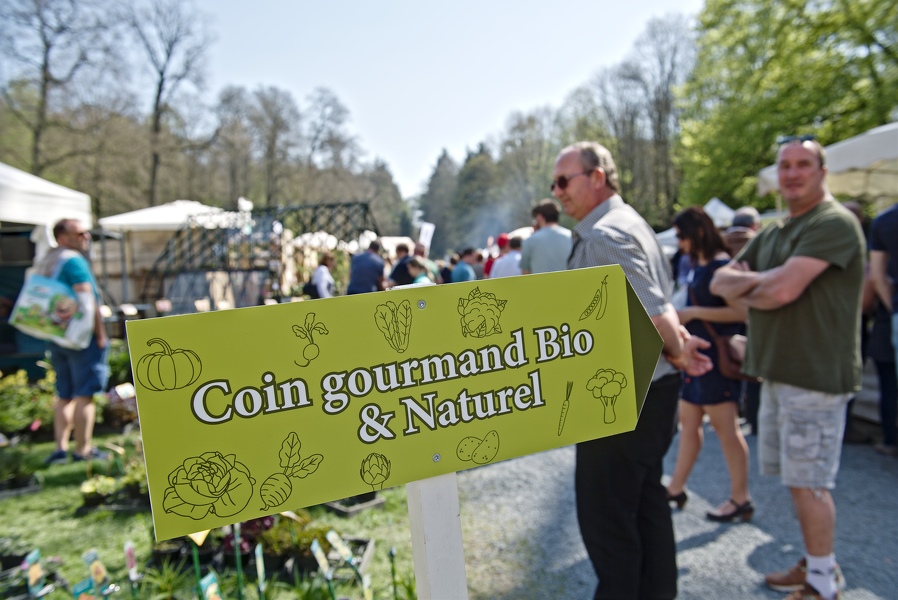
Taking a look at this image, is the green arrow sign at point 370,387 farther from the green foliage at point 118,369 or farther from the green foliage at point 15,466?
the green foliage at point 118,369

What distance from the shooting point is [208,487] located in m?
0.87

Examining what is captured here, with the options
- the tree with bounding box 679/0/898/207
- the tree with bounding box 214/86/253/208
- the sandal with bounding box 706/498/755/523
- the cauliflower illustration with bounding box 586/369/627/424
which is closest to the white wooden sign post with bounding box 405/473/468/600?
the cauliflower illustration with bounding box 586/369/627/424

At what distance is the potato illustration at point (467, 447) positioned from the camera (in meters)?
1.05

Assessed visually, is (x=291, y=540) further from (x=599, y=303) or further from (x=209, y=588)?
(x=599, y=303)

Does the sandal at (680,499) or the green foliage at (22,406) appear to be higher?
the green foliage at (22,406)

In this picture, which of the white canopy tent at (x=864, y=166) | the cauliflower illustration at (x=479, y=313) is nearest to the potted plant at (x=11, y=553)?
the cauliflower illustration at (x=479, y=313)

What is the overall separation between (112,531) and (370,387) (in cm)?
325

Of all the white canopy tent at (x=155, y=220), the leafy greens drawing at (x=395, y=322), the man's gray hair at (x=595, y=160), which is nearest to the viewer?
the leafy greens drawing at (x=395, y=322)

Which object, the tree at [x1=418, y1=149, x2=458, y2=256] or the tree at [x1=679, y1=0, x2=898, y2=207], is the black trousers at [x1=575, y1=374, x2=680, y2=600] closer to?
the tree at [x1=679, y1=0, x2=898, y2=207]

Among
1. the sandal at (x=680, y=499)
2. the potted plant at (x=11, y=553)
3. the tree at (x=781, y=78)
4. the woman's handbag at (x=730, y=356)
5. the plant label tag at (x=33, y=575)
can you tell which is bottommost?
the sandal at (x=680, y=499)

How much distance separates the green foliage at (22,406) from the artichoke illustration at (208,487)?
5609 millimetres

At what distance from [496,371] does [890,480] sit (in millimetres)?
3924

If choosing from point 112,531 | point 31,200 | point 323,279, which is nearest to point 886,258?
point 112,531

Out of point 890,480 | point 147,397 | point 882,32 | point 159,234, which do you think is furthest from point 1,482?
point 882,32
